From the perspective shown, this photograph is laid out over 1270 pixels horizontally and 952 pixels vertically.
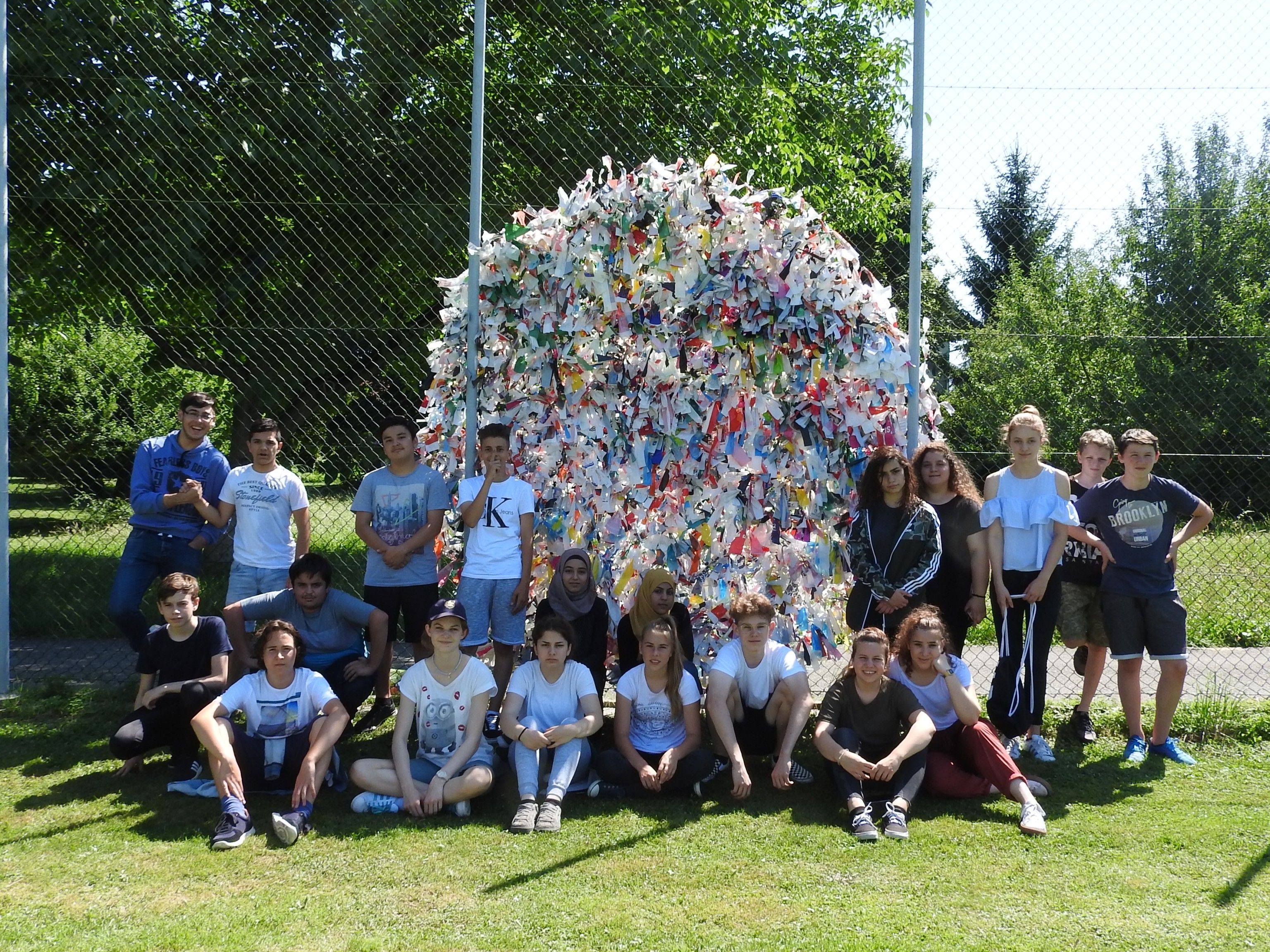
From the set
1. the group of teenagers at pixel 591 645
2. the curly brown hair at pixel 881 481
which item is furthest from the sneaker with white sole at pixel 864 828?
the curly brown hair at pixel 881 481

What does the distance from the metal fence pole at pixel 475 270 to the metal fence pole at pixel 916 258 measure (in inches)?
79.4

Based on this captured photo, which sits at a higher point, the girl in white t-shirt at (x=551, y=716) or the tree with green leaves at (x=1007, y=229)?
the tree with green leaves at (x=1007, y=229)

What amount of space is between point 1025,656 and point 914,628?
76 cm

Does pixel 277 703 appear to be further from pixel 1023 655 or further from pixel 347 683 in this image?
pixel 1023 655

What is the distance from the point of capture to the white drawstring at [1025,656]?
4594 mm

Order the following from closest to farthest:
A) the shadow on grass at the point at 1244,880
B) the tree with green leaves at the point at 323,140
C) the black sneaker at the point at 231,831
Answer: the shadow on grass at the point at 1244,880 → the black sneaker at the point at 231,831 → the tree with green leaves at the point at 323,140

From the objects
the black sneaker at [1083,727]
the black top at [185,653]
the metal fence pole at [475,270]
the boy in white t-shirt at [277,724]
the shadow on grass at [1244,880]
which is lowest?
the shadow on grass at [1244,880]

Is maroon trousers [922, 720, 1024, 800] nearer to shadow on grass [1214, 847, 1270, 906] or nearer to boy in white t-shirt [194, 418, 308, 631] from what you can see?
shadow on grass [1214, 847, 1270, 906]

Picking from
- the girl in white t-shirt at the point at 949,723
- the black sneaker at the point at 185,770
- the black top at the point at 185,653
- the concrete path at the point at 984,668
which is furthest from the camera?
the concrete path at the point at 984,668

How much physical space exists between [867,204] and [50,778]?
6.53 meters

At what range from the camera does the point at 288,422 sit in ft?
24.8

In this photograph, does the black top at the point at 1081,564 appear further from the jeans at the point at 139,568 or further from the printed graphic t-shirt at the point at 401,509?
the jeans at the point at 139,568

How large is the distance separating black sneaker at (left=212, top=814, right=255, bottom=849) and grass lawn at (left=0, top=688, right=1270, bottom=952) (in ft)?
0.18

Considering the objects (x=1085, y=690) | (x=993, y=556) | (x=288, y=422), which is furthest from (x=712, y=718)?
(x=288, y=422)
